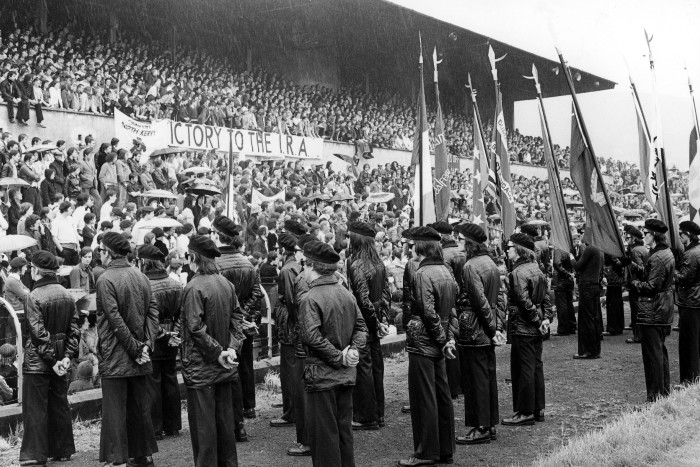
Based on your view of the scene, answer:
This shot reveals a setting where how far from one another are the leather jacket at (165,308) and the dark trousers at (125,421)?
27.9 inches

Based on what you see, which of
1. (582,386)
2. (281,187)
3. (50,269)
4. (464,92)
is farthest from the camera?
(464,92)

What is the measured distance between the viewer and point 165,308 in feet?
24.0

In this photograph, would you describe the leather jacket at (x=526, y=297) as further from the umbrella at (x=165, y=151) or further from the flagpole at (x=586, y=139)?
the umbrella at (x=165, y=151)

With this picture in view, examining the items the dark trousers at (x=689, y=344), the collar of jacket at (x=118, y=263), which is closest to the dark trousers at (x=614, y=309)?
the dark trousers at (x=689, y=344)

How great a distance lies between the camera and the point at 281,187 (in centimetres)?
1927

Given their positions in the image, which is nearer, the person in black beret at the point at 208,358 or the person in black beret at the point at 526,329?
the person in black beret at the point at 208,358

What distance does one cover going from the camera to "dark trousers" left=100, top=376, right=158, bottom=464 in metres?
6.30

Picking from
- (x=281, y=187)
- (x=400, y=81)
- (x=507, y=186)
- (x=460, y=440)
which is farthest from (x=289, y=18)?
(x=460, y=440)

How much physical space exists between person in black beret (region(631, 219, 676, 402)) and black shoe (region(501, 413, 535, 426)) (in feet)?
5.03

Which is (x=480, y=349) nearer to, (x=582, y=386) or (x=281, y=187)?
(x=582, y=386)

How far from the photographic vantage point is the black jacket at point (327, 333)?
18.2ft

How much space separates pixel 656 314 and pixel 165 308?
16.5 feet

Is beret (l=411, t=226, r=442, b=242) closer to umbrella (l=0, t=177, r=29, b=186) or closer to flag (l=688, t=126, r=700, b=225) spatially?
flag (l=688, t=126, r=700, b=225)

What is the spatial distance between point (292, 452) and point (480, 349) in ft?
6.29
